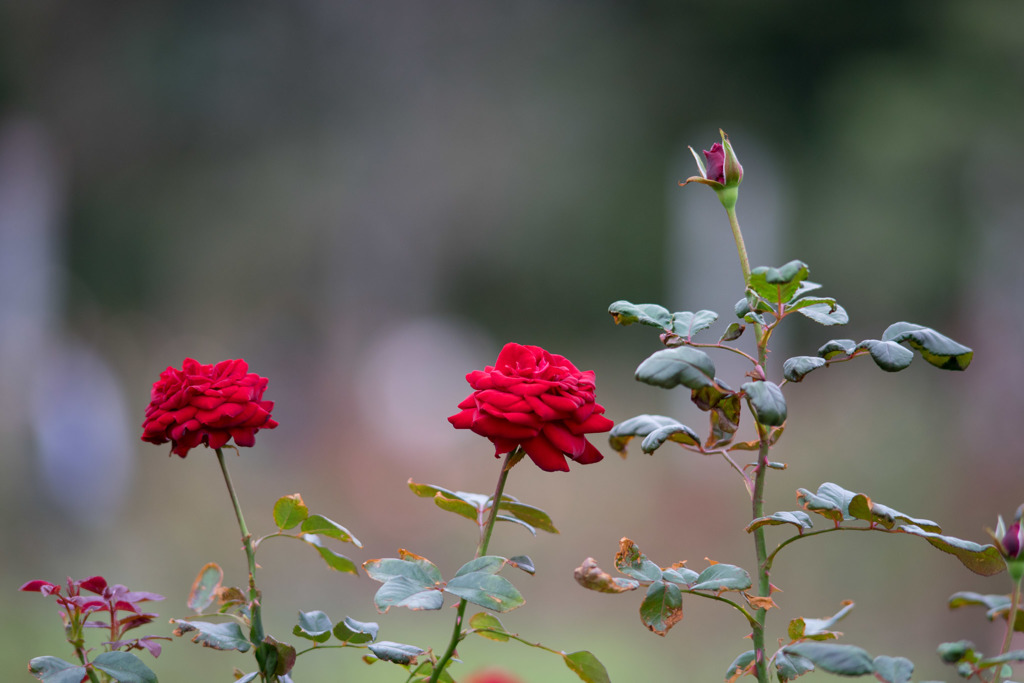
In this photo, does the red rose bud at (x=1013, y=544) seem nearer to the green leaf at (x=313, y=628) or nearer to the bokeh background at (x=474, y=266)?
the green leaf at (x=313, y=628)

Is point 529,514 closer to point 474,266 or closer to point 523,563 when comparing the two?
point 523,563

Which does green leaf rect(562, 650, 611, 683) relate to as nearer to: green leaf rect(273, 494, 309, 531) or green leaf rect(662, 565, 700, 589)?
green leaf rect(662, 565, 700, 589)

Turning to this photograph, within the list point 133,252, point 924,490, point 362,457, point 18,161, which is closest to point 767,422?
point 924,490

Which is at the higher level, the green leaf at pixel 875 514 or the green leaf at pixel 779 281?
Result: the green leaf at pixel 779 281

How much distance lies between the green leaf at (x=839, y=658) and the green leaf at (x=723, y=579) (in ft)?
0.18

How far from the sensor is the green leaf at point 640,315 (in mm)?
424

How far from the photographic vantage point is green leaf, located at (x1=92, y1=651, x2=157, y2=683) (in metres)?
0.42

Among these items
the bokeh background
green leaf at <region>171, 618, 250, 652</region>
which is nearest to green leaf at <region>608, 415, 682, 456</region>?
green leaf at <region>171, 618, 250, 652</region>

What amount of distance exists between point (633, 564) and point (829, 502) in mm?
96

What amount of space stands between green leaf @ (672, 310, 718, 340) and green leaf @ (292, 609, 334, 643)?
0.76 ft

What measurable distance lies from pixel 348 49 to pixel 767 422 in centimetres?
380

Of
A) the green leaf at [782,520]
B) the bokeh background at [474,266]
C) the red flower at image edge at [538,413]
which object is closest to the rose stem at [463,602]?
the red flower at image edge at [538,413]

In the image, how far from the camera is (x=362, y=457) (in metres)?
2.60

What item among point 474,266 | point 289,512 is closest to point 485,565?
point 289,512
